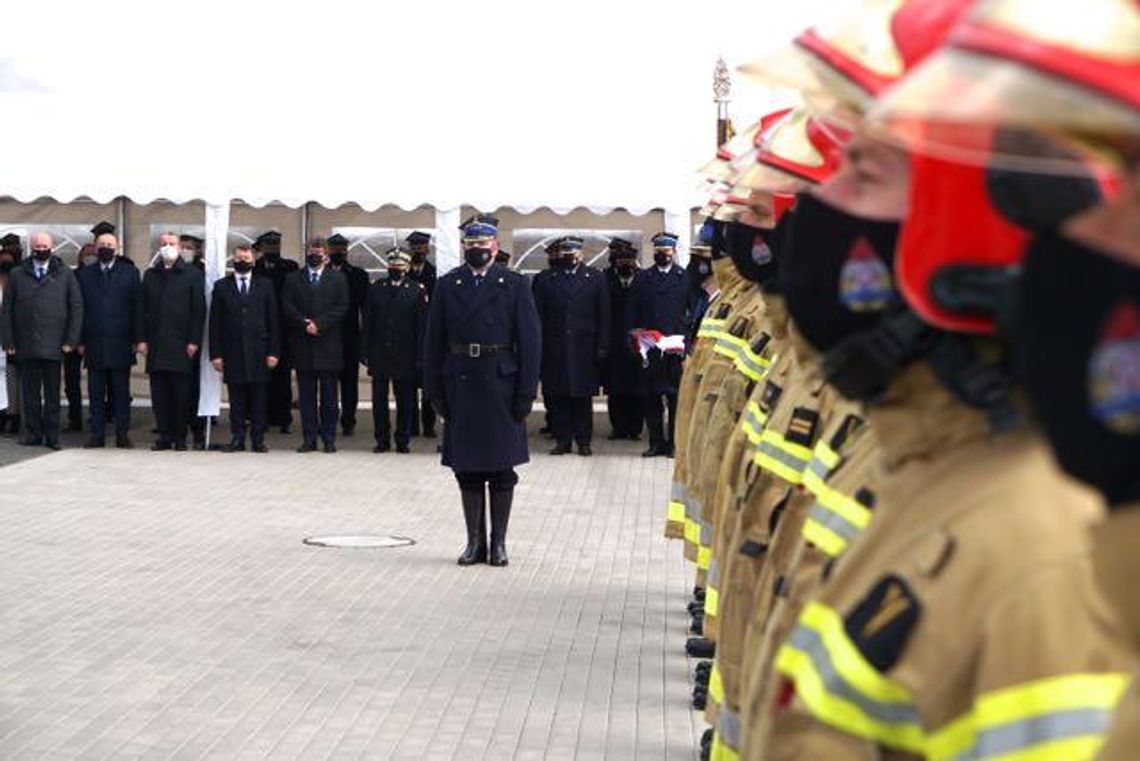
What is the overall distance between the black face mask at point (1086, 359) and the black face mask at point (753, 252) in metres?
4.85

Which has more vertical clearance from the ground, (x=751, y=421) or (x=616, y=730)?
(x=751, y=421)

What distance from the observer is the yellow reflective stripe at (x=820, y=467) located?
4.26 m

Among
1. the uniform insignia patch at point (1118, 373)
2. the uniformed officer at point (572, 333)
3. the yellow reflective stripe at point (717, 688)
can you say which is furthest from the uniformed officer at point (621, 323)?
the uniform insignia patch at point (1118, 373)

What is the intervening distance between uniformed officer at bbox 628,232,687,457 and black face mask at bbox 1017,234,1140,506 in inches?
721

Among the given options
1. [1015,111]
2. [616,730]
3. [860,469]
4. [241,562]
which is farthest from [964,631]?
[241,562]

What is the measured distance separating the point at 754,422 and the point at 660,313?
47.3 feet

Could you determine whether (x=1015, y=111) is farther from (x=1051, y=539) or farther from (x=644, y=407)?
(x=644, y=407)

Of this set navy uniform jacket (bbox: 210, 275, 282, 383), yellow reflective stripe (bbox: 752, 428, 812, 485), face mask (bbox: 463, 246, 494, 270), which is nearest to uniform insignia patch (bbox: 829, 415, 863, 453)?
yellow reflective stripe (bbox: 752, 428, 812, 485)

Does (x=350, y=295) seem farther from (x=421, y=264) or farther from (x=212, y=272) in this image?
(x=212, y=272)

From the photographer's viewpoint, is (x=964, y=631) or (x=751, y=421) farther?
(x=751, y=421)

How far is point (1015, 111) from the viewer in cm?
167

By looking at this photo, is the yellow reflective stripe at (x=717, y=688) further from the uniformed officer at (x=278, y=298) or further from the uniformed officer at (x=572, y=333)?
the uniformed officer at (x=278, y=298)

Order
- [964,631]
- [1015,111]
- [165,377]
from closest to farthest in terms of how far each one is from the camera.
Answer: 1. [1015,111]
2. [964,631]
3. [165,377]

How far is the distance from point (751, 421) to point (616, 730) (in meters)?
2.40
